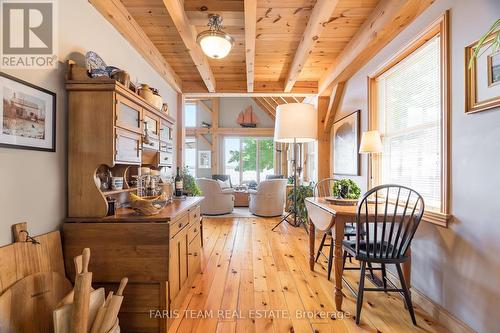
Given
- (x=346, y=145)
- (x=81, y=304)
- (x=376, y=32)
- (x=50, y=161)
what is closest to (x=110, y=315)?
(x=81, y=304)

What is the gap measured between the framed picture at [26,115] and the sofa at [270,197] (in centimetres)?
424

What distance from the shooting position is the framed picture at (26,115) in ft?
4.02

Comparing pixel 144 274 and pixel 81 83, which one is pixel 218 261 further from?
pixel 81 83

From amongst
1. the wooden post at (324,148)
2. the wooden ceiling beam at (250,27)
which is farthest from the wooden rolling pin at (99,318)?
the wooden post at (324,148)

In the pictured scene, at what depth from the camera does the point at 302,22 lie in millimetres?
2424

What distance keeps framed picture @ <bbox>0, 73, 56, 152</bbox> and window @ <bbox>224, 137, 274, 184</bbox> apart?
7509 millimetres

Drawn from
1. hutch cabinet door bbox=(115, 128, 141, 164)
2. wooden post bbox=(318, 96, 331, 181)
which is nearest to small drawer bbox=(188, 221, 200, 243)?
hutch cabinet door bbox=(115, 128, 141, 164)

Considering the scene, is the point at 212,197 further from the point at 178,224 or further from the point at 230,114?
the point at 230,114

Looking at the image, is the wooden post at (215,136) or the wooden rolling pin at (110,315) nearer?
the wooden rolling pin at (110,315)

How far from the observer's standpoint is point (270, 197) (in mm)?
5449

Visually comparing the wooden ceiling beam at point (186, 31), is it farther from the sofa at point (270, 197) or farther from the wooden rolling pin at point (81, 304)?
the sofa at point (270, 197)

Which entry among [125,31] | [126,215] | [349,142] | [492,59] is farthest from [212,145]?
[492,59]

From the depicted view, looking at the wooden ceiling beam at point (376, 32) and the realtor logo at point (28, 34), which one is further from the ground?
the wooden ceiling beam at point (376, 32)

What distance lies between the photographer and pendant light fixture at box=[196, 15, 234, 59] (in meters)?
2.15
